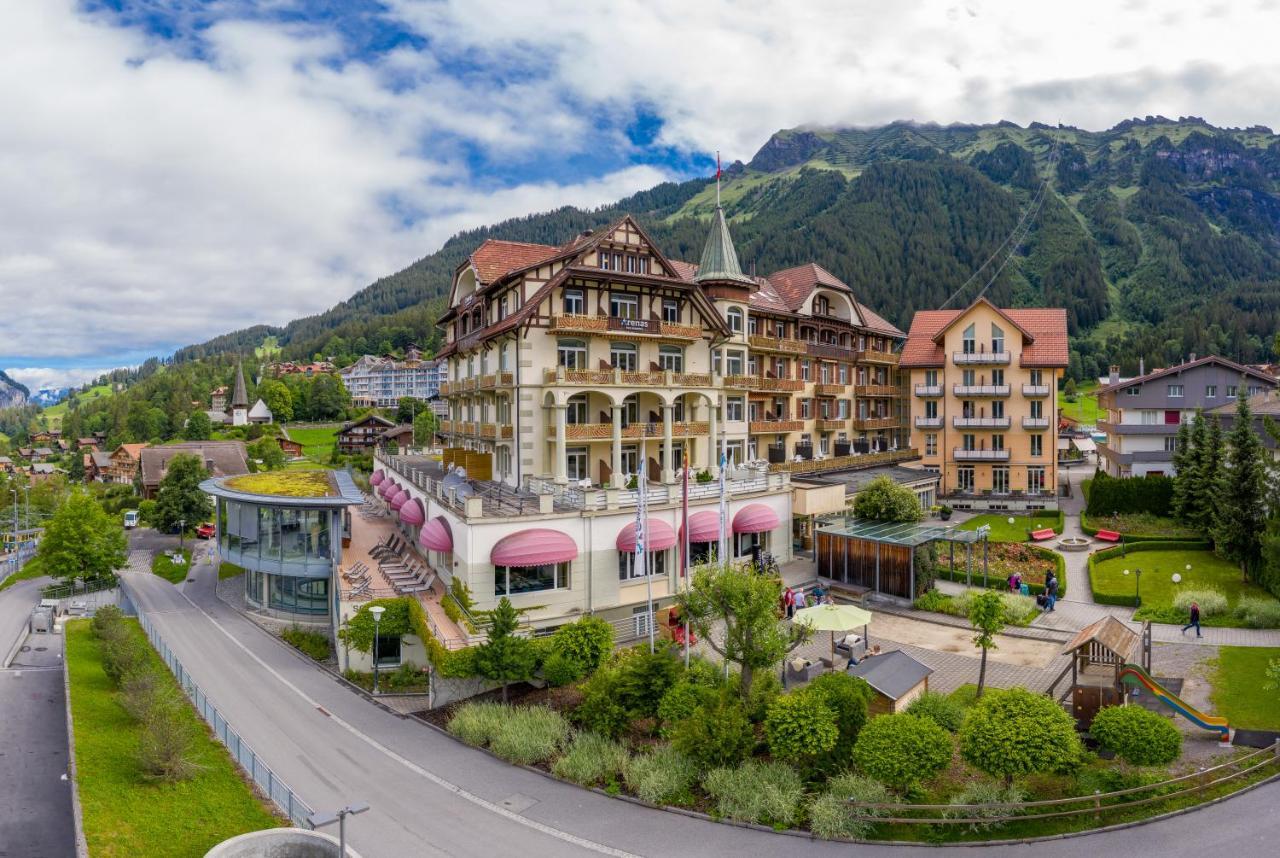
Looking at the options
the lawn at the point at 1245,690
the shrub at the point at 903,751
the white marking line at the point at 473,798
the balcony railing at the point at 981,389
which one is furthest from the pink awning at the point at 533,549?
the balcony railing at the point at 981,389

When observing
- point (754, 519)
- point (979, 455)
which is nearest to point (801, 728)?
point (754, 519)

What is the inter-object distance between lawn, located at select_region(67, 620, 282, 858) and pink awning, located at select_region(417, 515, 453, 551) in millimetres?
10447

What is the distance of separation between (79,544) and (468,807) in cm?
4666

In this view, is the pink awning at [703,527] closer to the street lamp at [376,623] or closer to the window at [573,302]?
the window at [573,302]

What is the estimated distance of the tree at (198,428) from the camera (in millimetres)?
143125

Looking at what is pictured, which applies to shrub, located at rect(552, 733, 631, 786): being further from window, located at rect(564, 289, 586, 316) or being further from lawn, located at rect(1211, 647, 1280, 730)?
window, located at rect(564, 289, 586, 316)

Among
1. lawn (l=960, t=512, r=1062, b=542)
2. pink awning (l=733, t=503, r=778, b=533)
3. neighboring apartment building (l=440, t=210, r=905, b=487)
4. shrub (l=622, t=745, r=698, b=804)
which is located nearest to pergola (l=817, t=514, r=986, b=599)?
pink awning (l=733, t=503, r=778, b=533)

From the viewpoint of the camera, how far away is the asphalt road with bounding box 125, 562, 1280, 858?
1655cm

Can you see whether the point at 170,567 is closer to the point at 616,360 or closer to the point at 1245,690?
the point at 616,360

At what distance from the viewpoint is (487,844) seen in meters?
17.9

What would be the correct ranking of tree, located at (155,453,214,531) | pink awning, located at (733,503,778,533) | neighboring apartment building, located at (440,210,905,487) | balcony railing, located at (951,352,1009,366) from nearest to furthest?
pink awning, located at (733,503,778,533)
neighboring apartment building, located at (440,210,905,487)
balcony railing, located at (951,352,1009,366)
tree, located at (155,453,214,531)

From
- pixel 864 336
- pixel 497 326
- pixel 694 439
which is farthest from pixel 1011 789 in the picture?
pixel 864 336

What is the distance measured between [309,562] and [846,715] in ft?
103

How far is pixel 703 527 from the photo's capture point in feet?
113
